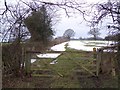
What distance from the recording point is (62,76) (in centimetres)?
1191

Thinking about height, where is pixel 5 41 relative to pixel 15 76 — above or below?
above

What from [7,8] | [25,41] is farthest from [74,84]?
[7,8]

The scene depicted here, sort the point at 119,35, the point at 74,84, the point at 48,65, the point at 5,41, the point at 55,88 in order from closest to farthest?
the point at 119,35
the point at 55,88
the point at 74,84
the point at 5,41
the point at 48,65

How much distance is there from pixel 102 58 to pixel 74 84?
2.49 m

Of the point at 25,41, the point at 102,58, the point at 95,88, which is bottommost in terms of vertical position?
the point at 95,88

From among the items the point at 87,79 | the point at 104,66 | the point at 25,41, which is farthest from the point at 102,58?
the point at 25,41

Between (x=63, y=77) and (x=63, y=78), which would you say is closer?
(x=63, y=78)

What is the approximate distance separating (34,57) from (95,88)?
346 centimetres

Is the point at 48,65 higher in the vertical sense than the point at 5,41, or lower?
lower

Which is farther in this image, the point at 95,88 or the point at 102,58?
the point at 102,58

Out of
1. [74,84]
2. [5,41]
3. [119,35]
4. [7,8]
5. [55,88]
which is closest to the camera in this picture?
[7,8]

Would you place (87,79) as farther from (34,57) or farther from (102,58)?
(34,57)

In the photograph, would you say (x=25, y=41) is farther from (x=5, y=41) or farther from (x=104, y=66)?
(x=104, y=66)

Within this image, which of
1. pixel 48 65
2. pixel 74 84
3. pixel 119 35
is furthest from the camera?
pixel 48 65
